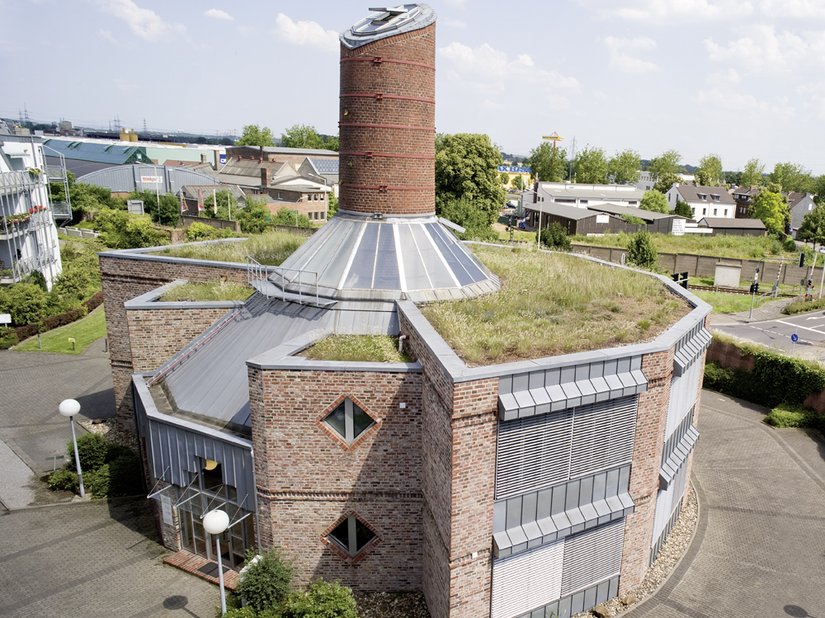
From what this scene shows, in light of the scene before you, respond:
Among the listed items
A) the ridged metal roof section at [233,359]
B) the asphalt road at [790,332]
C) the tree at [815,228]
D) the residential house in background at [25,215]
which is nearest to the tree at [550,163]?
the tree at [815,228]

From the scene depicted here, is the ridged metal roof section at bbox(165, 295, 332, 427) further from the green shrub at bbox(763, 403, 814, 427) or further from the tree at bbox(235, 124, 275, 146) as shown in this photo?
the tree at bbox(235, 124, 275, 146)

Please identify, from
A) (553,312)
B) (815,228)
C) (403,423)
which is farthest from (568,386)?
(815,228)

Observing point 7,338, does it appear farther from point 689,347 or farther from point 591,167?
point 591,167

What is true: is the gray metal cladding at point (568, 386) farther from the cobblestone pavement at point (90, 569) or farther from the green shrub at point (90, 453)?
the green shrub at point (90, 453)

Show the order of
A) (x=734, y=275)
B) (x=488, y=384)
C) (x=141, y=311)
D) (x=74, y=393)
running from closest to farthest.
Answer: (x=488, y=384), (x=141, y=311), (x=74, y=393), (x=734, y=275)

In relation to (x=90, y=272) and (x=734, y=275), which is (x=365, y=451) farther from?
(x=734, y=275)

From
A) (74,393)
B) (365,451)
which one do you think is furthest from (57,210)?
(365,451)
